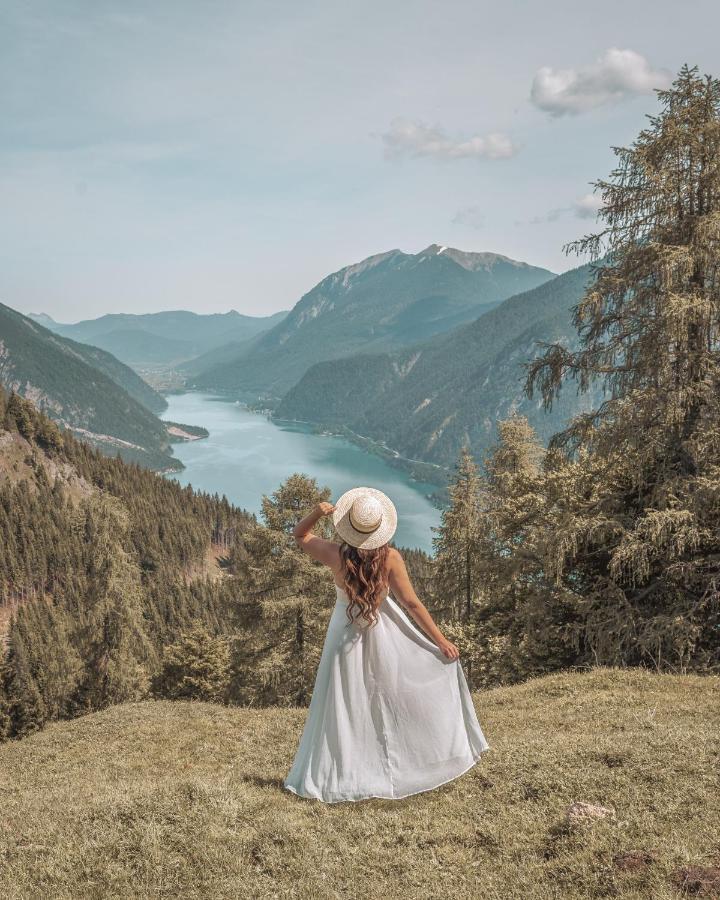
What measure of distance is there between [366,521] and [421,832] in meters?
3.20

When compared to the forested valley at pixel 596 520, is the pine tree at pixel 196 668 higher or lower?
lower

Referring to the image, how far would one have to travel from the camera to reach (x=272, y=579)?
23.2m

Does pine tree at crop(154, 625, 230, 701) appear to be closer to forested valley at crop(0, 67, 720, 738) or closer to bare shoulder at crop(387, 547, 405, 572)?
forested valley at crop(0, 67, 720, 738)

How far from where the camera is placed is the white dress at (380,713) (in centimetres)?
687

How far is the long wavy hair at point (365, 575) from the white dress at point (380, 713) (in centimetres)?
21

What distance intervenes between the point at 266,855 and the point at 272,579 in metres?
17.3

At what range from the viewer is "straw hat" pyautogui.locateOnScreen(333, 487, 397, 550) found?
20.5 feet

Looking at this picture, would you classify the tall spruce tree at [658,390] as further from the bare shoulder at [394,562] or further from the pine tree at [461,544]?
the pine tree at [461,544]

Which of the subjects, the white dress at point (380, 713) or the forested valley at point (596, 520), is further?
the forested valley at point (596, 520)

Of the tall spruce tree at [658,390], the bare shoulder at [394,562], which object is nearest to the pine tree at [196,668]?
the tall spruce tree at [658,390]

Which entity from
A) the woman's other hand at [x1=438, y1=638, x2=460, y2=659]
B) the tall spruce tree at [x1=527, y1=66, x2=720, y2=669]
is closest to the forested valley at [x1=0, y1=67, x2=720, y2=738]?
the tall spruce tree at [x1=527, y1=66, x2=720, y2=669]

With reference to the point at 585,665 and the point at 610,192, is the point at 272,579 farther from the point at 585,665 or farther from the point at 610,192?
the point at 610,192

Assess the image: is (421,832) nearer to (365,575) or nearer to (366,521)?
(365,575)

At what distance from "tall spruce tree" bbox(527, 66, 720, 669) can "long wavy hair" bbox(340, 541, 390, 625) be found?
6.44m
